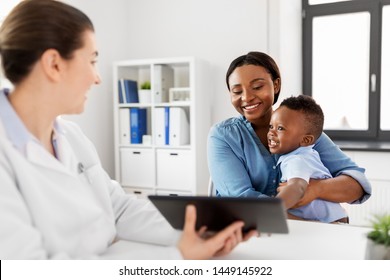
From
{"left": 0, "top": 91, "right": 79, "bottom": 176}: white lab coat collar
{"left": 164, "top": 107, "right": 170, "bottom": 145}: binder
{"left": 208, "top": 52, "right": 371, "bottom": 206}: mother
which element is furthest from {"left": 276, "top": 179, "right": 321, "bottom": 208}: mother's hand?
{"left": 164, "top": 107, "right": 170, "bottom": 145}: binder

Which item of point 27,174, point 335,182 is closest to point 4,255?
point 27,174

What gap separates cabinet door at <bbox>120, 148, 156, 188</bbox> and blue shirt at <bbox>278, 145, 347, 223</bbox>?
2.30m

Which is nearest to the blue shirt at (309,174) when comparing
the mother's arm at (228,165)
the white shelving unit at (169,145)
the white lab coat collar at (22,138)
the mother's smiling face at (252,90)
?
the mother's arm at (228,165)

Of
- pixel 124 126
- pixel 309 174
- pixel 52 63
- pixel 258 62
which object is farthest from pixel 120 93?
pixel 52 63

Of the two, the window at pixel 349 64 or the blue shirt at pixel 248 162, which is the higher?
the window at pixel 349 64

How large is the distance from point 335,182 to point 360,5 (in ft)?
8.65

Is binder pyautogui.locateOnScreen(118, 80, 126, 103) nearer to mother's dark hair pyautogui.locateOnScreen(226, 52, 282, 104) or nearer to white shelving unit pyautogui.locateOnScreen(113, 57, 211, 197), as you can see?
white shelving unit pyautogui.locateOnScreen(113, 57, 211, 197)

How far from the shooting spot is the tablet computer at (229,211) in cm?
76

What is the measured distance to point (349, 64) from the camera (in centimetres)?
362

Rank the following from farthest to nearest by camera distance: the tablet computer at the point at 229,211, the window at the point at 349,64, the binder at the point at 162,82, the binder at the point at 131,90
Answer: the binder at the point at 131,90 → the binder at the point at 162,82 → the window at the point at 349,64 → the tablet computer at the point at 229,211

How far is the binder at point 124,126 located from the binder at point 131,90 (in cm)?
11

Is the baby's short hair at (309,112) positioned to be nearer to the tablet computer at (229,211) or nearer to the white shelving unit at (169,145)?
the tablet computer at (229,211)
